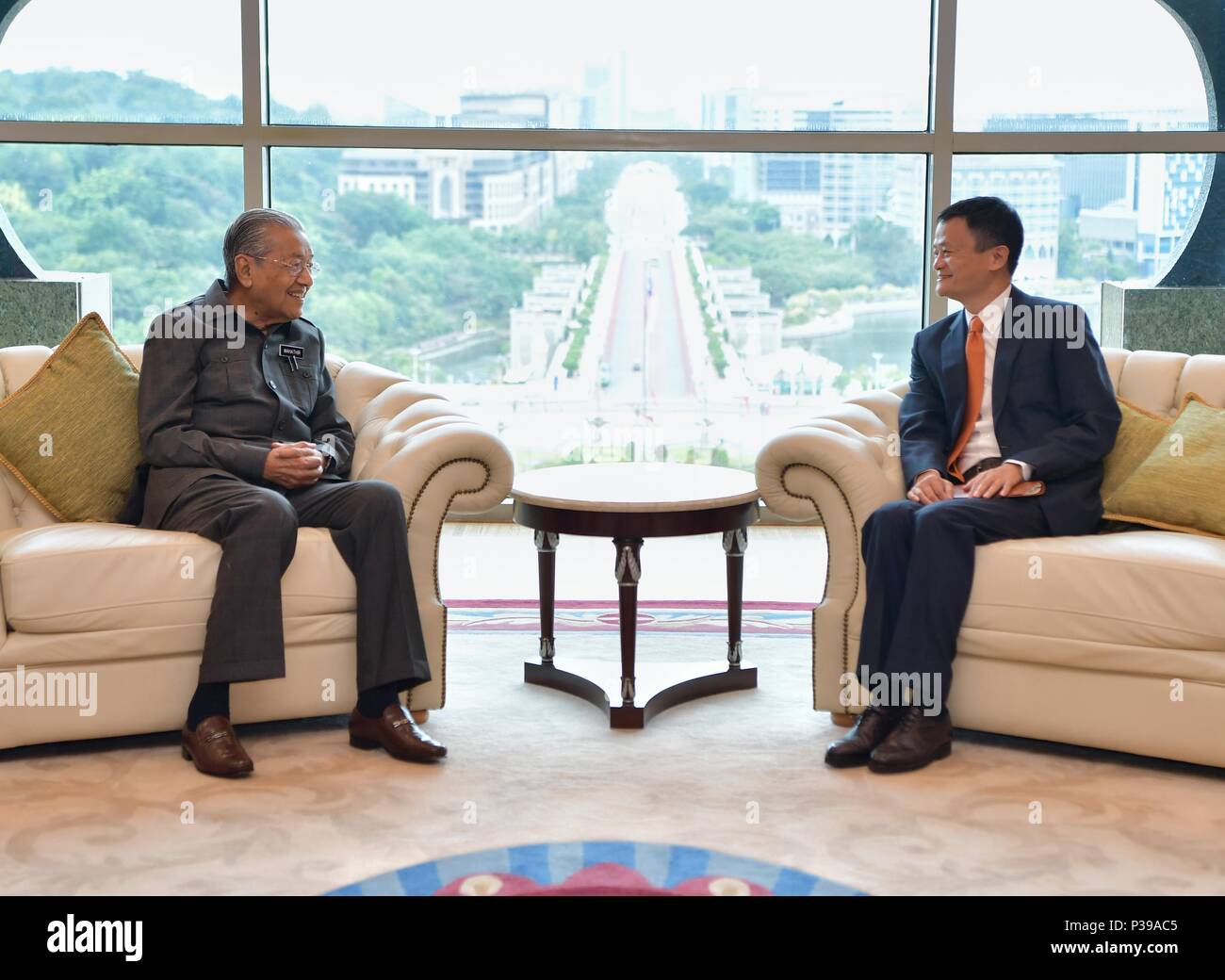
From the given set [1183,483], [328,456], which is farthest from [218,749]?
[1183,483]

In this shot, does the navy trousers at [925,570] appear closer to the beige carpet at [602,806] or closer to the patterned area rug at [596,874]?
the beige carpet at [602,806]

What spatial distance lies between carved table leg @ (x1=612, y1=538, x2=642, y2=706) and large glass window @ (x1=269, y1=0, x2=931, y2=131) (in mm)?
2669

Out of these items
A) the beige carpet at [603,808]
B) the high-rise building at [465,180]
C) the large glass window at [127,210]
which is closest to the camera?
the beige carpet at [603,808]

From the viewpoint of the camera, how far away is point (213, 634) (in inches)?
117

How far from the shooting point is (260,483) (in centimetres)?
330

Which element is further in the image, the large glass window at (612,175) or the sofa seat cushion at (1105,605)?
the large glass window at (612,175)

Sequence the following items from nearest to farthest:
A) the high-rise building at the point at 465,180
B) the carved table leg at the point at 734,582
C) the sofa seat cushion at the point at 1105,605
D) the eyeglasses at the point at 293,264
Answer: the sofa seat cushion at the point at 1105,605
the eyeglasses at the point at 293,264
the carved table leg at the point at 734,582
the high-rise building at the point at 465,180

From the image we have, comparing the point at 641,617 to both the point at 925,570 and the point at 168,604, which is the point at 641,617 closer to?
the point at 925,570

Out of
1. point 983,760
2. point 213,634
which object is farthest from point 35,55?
point 983,760

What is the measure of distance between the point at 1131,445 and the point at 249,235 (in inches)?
86.0

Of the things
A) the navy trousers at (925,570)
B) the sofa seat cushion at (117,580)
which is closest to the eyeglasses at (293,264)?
the sofa seat cushion at (117,580)

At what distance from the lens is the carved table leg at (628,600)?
3320 millimetres

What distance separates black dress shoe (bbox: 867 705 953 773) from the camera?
9.87 ft

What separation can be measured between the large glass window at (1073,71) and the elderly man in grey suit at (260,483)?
303 centimetres
